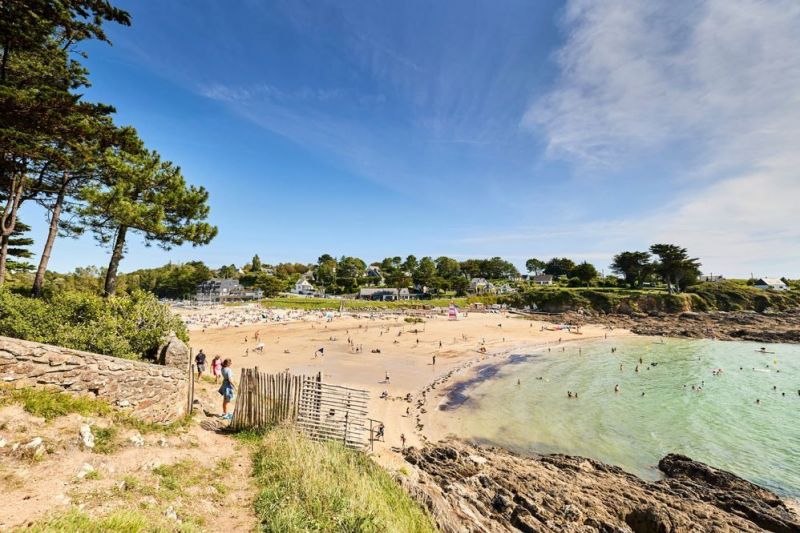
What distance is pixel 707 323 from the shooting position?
5697cm

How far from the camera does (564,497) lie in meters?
10.2

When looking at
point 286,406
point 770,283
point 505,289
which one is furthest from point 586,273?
A: point 286,406

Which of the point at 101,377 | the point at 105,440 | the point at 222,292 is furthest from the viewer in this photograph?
the point at 222,292

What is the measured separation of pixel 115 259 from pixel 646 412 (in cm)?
3338

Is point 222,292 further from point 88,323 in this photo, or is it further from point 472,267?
point 88,323

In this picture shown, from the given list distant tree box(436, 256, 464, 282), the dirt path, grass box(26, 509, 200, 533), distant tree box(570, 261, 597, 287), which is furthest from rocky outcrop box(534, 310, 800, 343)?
grass box(26, 509, 200, 533)

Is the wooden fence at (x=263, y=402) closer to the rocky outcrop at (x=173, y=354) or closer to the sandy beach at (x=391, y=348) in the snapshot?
the rocky outcrop at (x=173, y=354)

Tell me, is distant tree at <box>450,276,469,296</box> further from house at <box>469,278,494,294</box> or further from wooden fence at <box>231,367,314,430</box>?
wooden fence at <box>231,367,314,430</box>

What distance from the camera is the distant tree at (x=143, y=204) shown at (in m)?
16.3

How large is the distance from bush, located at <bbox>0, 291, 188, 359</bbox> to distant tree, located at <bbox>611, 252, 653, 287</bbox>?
103 meters

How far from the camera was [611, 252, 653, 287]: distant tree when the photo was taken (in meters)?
85.1

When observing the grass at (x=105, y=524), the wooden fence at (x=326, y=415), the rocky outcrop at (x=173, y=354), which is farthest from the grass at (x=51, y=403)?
the wooden fence at (x=326, y=415)

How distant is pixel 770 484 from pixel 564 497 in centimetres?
1021

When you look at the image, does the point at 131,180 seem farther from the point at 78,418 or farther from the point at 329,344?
the point at 329,344
